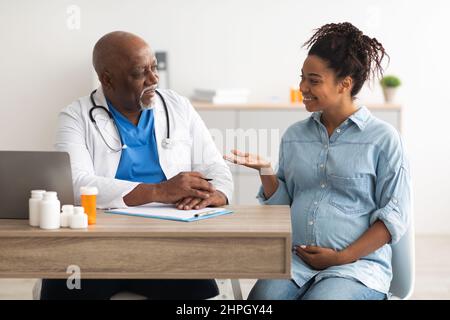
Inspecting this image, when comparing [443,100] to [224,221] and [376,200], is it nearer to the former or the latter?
[376,200]

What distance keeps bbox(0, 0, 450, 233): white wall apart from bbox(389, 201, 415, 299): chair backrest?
3297 mm

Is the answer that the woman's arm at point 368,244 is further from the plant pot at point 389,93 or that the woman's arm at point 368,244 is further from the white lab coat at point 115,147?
the plant pot at point 389,93

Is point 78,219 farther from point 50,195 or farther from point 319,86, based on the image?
point 319,86

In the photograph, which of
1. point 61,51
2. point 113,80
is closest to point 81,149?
point 113,80

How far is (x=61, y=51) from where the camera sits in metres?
5.70

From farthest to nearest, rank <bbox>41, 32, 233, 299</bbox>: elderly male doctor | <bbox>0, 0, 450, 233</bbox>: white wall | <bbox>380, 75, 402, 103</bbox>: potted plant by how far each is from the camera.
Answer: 1. <bbox>0, 0, 450, 233</bbox>: white wall
2. <bbox>380, 75, 402, 103</bbox>: potted plant
3. <bbox>41, 32, 233, 299</bbox>: elderly male doctor

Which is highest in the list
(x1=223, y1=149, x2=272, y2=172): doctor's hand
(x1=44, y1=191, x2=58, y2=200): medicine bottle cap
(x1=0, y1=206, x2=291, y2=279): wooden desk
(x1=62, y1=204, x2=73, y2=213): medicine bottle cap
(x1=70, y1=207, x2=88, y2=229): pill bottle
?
(x1=223, y1=149, x2=272, y2=172): doctor's hand

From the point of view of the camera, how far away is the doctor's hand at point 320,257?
2334mm

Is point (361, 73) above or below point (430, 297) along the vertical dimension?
above

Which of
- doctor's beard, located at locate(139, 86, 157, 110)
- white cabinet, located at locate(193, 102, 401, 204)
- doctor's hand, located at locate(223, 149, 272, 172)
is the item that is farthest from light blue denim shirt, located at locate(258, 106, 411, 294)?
white cabinet, located at locate(193, 102, 401, 204)

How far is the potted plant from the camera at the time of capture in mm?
5398

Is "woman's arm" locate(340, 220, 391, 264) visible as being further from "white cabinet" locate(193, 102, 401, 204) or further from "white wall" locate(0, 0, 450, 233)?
"white wall" locate(0, 0, 450, 233)

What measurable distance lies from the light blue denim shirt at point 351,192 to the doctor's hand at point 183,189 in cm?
29
